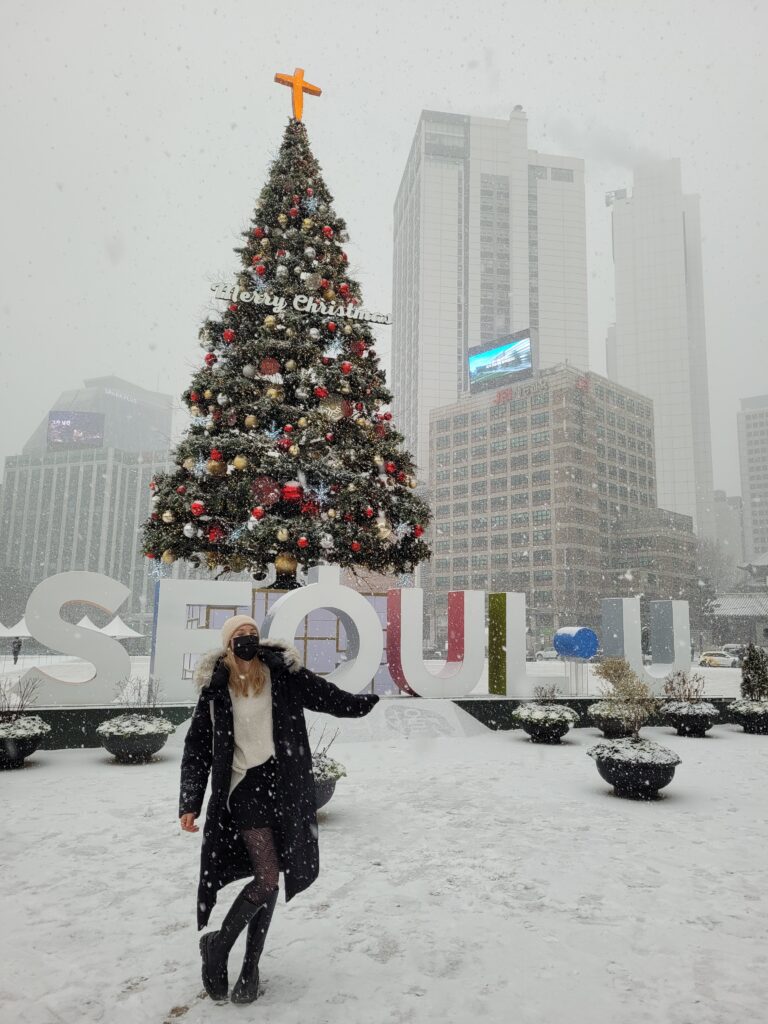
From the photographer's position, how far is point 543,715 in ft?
42.4

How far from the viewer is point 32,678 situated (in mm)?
12234

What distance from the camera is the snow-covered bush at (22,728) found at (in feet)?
33.0

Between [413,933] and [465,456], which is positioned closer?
[413,933]

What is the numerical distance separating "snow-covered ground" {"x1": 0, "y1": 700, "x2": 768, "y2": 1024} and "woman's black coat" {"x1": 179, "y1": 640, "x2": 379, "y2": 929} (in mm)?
703

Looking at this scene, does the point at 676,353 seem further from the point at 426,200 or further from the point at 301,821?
the point at 301,821

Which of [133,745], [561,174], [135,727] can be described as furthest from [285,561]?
[561,174]

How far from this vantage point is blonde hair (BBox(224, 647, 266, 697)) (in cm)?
A: 387

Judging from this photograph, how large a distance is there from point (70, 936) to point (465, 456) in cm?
9929

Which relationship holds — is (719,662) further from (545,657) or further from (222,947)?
(222,947)

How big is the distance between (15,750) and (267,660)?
8.27 meters

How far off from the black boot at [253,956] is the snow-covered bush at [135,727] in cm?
761

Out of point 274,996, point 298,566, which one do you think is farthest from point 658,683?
point 274,996

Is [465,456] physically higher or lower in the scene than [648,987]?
higher

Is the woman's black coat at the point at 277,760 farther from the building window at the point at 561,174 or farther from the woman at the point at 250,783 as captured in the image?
the building window at the point at 561,174
